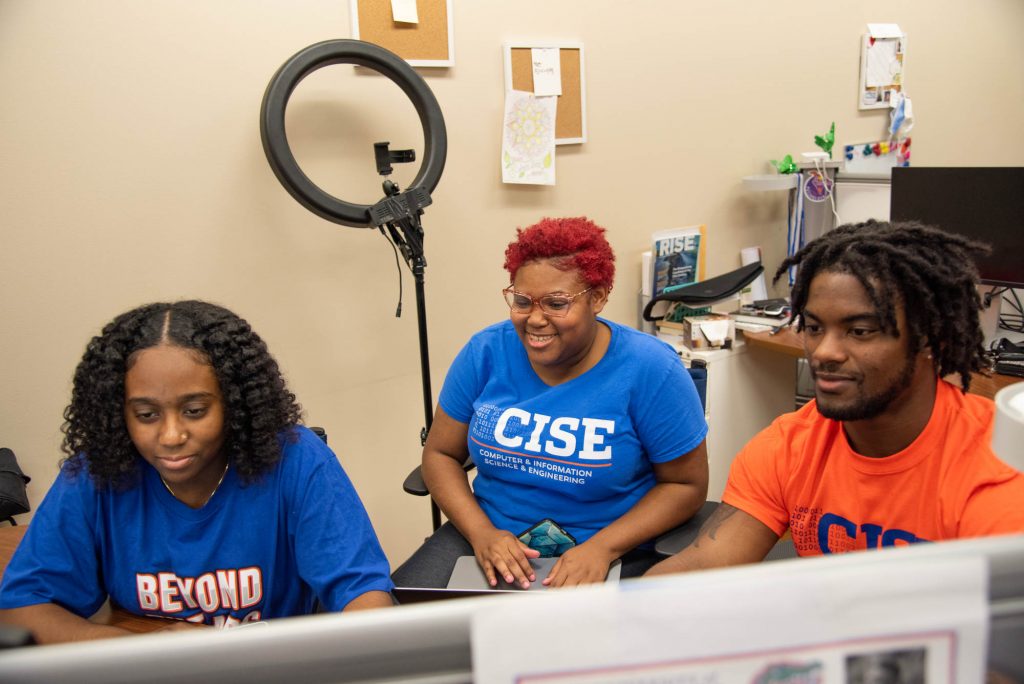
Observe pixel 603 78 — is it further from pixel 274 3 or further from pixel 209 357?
pixel 209 357

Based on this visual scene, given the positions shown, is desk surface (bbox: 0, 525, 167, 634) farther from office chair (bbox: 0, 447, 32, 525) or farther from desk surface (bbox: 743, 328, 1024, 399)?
desk surface (bbox: 743, 328, 1024, 399)

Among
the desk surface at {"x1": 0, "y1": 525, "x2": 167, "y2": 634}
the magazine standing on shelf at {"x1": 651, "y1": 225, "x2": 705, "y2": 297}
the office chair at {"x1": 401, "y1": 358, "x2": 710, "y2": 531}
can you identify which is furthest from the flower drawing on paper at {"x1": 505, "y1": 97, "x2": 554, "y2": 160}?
the desk surface at {"x1": 0, "y1": 525, "x2": 167, "y2": 634}

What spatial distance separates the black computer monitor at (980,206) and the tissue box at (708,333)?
64 centimetres

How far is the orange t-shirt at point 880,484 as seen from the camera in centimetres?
112

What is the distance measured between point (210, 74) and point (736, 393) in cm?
187

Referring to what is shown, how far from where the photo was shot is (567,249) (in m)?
1.79

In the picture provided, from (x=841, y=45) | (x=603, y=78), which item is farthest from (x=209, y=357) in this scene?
(x=841, y=45)

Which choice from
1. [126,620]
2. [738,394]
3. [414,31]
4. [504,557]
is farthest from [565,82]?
[126,620]

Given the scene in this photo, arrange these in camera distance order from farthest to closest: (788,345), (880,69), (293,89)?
(880,69), (788,345), (293,89)

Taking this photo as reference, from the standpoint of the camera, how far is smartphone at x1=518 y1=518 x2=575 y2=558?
69.1 inches

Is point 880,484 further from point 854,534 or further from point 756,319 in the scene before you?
point 756,319

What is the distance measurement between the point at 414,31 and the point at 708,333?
129cm

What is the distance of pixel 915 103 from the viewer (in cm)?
347

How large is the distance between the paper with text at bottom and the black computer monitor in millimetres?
2161
